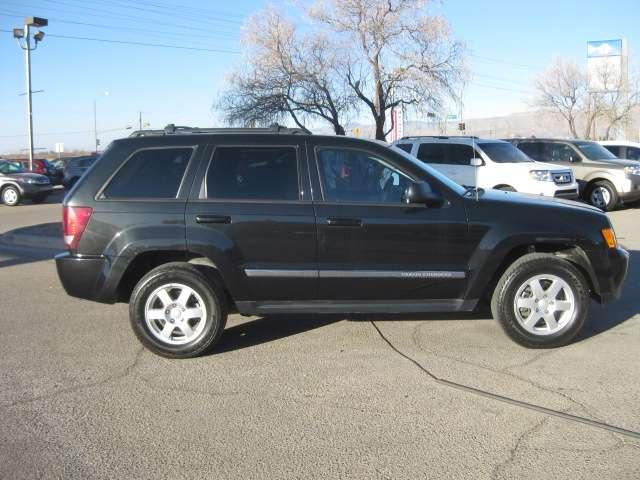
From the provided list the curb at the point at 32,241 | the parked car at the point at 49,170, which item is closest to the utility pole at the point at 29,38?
the parked car at the point at 49,170

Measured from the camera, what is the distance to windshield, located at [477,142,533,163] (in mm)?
14164

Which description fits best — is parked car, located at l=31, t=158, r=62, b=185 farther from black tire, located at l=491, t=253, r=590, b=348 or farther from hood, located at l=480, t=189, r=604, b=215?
black tire, located at l=491, t=253, r=590, b=348

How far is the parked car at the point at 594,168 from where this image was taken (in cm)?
1603

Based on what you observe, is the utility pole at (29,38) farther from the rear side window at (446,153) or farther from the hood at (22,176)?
the rear side window at (446,153)

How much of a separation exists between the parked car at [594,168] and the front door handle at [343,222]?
12.9m

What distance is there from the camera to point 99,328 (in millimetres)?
5953

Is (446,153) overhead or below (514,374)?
overhead

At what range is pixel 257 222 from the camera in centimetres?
497

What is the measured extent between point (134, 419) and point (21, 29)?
105 ft

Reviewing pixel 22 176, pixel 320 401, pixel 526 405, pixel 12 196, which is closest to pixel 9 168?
pixel 22 176

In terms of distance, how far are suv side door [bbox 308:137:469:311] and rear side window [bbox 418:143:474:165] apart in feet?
30.6

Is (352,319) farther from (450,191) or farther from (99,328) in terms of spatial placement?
(99,328)

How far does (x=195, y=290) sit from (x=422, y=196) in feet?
6.47

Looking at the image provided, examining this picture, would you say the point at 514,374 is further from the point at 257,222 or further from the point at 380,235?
the point at 257,222
